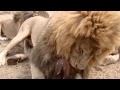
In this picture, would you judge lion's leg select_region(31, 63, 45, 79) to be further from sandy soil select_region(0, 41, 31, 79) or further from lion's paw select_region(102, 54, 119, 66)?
lion's paw select_region(102, 54, 119, 66)

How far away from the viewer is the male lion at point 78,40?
8.93 feet

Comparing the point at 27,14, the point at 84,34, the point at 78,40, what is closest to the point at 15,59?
the point at 27,14

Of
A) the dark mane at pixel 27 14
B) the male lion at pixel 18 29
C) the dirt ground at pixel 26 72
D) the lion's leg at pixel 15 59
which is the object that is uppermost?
the dark mane at pixel 27 14

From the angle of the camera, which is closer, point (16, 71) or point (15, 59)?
point (16, 71)

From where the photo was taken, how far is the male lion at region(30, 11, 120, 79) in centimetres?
272

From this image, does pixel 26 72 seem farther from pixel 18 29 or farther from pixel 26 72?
pixel 18 29

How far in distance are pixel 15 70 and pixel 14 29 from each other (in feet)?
5.88

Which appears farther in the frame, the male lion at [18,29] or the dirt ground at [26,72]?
the male lion at [18,29]

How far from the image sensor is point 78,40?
2.83m

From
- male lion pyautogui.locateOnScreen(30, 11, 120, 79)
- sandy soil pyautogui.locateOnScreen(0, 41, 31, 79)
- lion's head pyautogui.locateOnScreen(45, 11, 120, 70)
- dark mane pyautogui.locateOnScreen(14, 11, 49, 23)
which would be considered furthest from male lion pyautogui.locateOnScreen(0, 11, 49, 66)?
lion's head pyautogui.locateOnScreen(45, 11, 120, 70)

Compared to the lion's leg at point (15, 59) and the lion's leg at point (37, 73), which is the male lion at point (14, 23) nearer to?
the lion's leg at point (15, 59)

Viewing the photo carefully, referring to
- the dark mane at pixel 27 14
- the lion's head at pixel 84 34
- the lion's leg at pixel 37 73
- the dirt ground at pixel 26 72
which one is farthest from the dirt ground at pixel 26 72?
the dark mane at pixel 27 14

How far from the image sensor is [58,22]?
2.98m

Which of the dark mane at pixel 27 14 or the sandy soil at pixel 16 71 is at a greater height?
the dark mane at pixel 27 14
